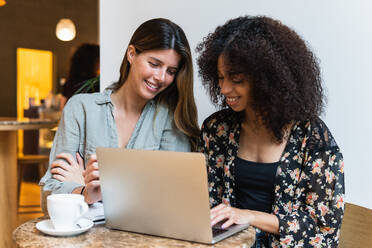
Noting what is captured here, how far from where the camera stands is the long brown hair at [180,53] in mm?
1563

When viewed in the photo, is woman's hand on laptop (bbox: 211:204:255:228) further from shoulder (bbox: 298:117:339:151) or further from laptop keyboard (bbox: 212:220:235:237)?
shoulder (bbox: 298:117:339:151)

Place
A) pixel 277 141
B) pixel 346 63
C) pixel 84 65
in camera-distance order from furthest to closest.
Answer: pixel 84 65, pixel 346 63, pixel 277 141

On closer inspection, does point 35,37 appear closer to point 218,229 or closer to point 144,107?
point 144,107

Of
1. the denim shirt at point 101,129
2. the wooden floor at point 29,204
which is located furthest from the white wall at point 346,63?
the wooden floor at point 29,204

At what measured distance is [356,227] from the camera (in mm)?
1329

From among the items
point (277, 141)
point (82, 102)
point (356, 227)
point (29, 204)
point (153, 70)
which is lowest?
point (29, 204)

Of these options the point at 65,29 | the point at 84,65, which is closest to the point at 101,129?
the point at 84,65

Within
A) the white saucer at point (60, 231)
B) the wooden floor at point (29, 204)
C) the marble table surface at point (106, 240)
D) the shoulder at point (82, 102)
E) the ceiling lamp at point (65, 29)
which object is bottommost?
the wooden floor at point (29, 204)

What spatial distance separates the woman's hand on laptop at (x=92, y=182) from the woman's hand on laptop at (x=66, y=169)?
0.57 ft

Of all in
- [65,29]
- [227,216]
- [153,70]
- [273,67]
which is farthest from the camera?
[65,29]

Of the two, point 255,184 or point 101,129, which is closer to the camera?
point 255,184

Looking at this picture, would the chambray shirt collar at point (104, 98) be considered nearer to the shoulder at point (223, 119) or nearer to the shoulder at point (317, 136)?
the shoulder at point (223, 119)

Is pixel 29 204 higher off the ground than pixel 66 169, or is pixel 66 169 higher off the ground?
pixel 66 169

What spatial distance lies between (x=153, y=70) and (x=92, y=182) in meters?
0.54
